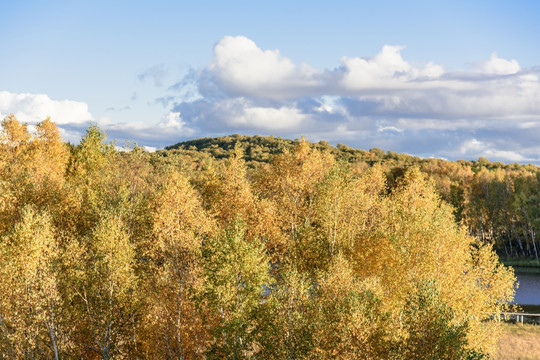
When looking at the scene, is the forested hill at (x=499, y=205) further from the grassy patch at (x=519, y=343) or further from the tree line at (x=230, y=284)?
the tree line at (x=230, y=284)

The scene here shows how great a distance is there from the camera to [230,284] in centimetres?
3469

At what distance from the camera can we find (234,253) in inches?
1389

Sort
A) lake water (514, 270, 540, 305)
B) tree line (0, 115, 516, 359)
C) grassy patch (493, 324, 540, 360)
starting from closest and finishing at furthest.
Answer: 1. tree line (0, 115, 516, 359)
2. grassy patch (493, 324, 540, 360)
3. lake water (514, 270, 540, 305)

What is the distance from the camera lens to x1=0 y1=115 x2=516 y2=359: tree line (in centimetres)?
2905

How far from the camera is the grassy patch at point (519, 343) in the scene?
1977 inches

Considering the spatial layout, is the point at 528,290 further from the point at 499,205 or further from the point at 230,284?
the point at 230,284

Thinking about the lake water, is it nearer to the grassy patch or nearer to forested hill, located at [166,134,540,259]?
the grassy patch

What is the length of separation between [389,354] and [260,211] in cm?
3045

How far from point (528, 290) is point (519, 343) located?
3935 centimetres

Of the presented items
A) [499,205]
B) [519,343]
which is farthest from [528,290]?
[499,205]

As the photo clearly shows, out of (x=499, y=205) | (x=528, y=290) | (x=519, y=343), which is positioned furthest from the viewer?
(x=499, y=205)

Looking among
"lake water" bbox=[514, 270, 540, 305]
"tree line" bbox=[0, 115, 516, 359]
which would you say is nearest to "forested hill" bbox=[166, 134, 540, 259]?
"lake water" bbox=[514, 270, 540, 305]

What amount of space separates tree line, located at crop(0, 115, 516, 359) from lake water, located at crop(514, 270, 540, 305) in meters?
37.2

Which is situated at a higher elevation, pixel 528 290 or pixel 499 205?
pixel 499 205
